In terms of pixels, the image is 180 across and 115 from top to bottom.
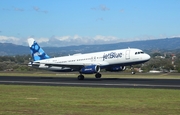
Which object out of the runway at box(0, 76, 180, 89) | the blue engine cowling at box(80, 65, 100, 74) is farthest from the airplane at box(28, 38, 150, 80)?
the runway at box(0, 76, 180, 89)

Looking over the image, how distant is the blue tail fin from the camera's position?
6562 cm

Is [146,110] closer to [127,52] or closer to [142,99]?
[142,99]

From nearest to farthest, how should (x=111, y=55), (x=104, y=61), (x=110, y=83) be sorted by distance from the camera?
(x=110, y=83), (x=111, y=55), (x=104, y=61)

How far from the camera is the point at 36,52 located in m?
66.1

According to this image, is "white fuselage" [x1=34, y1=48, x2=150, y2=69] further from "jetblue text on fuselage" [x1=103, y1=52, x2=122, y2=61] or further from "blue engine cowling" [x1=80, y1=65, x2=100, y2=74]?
"blue engine cowling" [x1=80, y1=65, x2=100, y2=74]

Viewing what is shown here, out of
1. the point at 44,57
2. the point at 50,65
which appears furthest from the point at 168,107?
the point at 44,57

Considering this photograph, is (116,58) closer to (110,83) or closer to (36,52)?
(110,83)

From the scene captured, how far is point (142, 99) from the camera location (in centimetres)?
2502

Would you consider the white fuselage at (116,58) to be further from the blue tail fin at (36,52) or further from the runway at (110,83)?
the blue tail fin at (36,52)

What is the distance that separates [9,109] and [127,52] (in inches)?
1395

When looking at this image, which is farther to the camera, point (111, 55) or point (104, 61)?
point (104, 61)

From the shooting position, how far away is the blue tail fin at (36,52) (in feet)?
215

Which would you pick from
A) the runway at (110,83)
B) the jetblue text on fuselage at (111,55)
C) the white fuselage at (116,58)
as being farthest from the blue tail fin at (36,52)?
the runway at (110,83)

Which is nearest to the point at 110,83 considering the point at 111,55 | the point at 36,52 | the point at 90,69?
the point at 90,69
